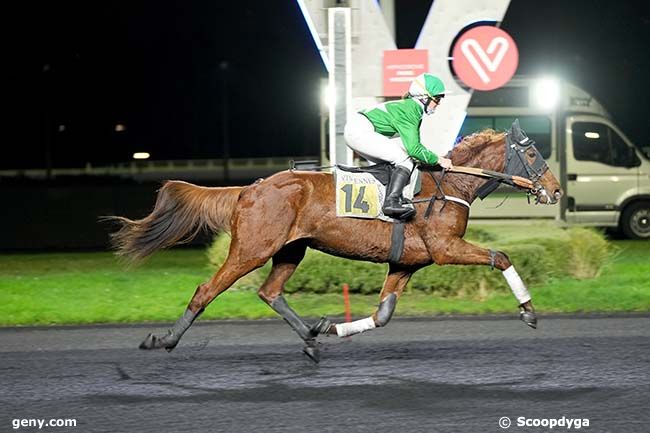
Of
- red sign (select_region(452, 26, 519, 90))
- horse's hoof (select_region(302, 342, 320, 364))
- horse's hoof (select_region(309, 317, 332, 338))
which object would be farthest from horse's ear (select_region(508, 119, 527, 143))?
red sign (select_region(452, 26, 519, 90))

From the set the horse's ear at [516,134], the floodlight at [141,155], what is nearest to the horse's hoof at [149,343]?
the horse's ear at [516,134]

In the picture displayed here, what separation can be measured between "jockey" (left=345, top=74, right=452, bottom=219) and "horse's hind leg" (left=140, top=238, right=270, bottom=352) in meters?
1.14

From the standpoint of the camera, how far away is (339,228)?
856cm

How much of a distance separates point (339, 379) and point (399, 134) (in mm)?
2020

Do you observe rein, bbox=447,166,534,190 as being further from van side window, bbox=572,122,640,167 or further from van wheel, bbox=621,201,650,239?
van wheel, bbox=621,201,650,239

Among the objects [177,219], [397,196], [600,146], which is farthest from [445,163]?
[600,146]

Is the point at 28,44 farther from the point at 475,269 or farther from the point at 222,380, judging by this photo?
the point at 222,380

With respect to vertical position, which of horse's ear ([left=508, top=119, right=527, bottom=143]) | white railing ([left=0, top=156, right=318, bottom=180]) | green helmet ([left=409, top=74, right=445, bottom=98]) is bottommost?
white railing ([left=0, top=156, right=318, bottom=180])

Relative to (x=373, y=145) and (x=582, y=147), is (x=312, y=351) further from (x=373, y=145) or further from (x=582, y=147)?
(x=582, y=147)

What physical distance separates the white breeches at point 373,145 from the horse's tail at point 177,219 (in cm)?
104

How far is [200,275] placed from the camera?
14.8 meters

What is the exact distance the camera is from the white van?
21203 millimetres

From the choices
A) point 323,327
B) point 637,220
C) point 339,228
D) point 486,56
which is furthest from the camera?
point 637,220

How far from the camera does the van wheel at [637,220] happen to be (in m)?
22.4
